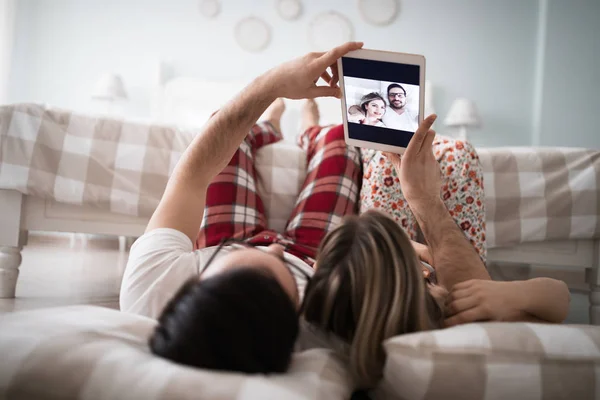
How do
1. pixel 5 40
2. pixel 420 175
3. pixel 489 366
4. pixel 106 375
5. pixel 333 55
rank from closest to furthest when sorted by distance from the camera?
pixel 106 375 → pixel 489 366 → pixel 333 55 → pixel 420 175 → pixel 5 40

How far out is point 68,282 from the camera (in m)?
1.83

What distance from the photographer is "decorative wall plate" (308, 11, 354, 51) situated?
4027 millimetres

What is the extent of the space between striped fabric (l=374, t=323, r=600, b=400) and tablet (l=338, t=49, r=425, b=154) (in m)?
0.51

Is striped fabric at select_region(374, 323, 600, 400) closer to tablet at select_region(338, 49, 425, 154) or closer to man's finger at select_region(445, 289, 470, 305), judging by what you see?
man's finger at select_region(445, 289, 470, 305)

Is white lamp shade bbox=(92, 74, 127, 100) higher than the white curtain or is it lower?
lower

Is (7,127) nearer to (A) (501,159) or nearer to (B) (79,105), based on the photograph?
(A) (501,159)

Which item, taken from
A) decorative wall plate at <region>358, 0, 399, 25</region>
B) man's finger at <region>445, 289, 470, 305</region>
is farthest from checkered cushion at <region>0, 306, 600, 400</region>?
decorative wall plate at <region>358, 0, 399, 25</region>

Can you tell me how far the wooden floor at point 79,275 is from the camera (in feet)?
5.06

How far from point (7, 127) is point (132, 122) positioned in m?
0.35

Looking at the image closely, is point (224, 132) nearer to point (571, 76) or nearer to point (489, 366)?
point (489, 366)

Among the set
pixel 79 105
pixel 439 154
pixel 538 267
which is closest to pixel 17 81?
pixel 79 105

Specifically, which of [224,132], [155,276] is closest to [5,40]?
[224,132]

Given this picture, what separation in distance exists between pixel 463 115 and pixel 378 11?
1.07 meters

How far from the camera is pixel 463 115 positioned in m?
3.71
